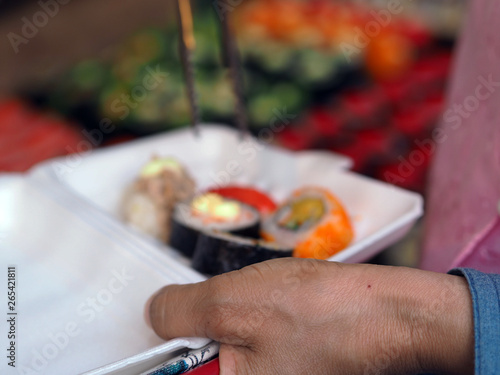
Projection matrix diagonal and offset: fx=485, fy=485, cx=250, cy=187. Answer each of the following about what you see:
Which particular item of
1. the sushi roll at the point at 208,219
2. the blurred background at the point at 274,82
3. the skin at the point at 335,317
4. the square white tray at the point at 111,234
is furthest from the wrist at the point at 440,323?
the blurred background at the point at 274,82

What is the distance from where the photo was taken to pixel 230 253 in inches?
33.8

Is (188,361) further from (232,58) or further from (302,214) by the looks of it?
(232,58)

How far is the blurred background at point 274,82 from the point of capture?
1.93m

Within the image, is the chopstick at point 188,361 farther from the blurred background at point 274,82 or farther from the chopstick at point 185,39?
the blurred background at point 274,82

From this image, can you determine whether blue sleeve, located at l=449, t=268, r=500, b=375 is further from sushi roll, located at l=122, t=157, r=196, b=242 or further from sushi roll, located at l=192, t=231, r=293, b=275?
sushi roll, located at l=122, t=157, r=196, b=242

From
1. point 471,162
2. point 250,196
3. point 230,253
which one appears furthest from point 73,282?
point 471,162

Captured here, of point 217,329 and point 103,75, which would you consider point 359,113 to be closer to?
point 103,75

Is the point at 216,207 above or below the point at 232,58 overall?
below

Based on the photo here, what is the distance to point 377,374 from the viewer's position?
590mm

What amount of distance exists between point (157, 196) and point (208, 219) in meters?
0.16

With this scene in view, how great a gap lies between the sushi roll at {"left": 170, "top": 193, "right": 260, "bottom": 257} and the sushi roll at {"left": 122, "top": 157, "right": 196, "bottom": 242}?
0.20ft

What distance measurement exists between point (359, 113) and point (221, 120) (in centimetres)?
61

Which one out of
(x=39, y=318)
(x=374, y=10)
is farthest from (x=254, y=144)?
(x=374, y=10)

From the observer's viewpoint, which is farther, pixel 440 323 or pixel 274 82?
pixel 274 82
